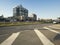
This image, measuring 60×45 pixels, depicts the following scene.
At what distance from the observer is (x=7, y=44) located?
7676 mm

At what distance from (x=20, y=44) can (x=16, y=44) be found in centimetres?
22

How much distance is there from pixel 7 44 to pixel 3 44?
0.69 ft

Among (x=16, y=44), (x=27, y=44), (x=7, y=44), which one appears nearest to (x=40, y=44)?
(x=27, y=44)

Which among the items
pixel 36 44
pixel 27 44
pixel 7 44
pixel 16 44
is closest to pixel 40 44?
pixel 36 44

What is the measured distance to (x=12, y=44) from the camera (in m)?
→ 7.73

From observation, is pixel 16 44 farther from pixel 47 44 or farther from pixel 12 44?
pixel 47 44

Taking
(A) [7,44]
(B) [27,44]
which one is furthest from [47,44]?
(A) [7,44]

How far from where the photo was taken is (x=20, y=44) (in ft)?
25.3

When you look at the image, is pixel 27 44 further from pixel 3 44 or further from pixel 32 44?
pixel 3 44

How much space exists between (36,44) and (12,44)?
128cm

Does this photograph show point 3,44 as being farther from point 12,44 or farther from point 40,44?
point 40,44

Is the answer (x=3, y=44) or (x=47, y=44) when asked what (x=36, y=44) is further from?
(x=3, y=44)

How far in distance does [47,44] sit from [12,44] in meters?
1.87

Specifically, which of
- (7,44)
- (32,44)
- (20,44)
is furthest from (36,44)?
(7,44)
